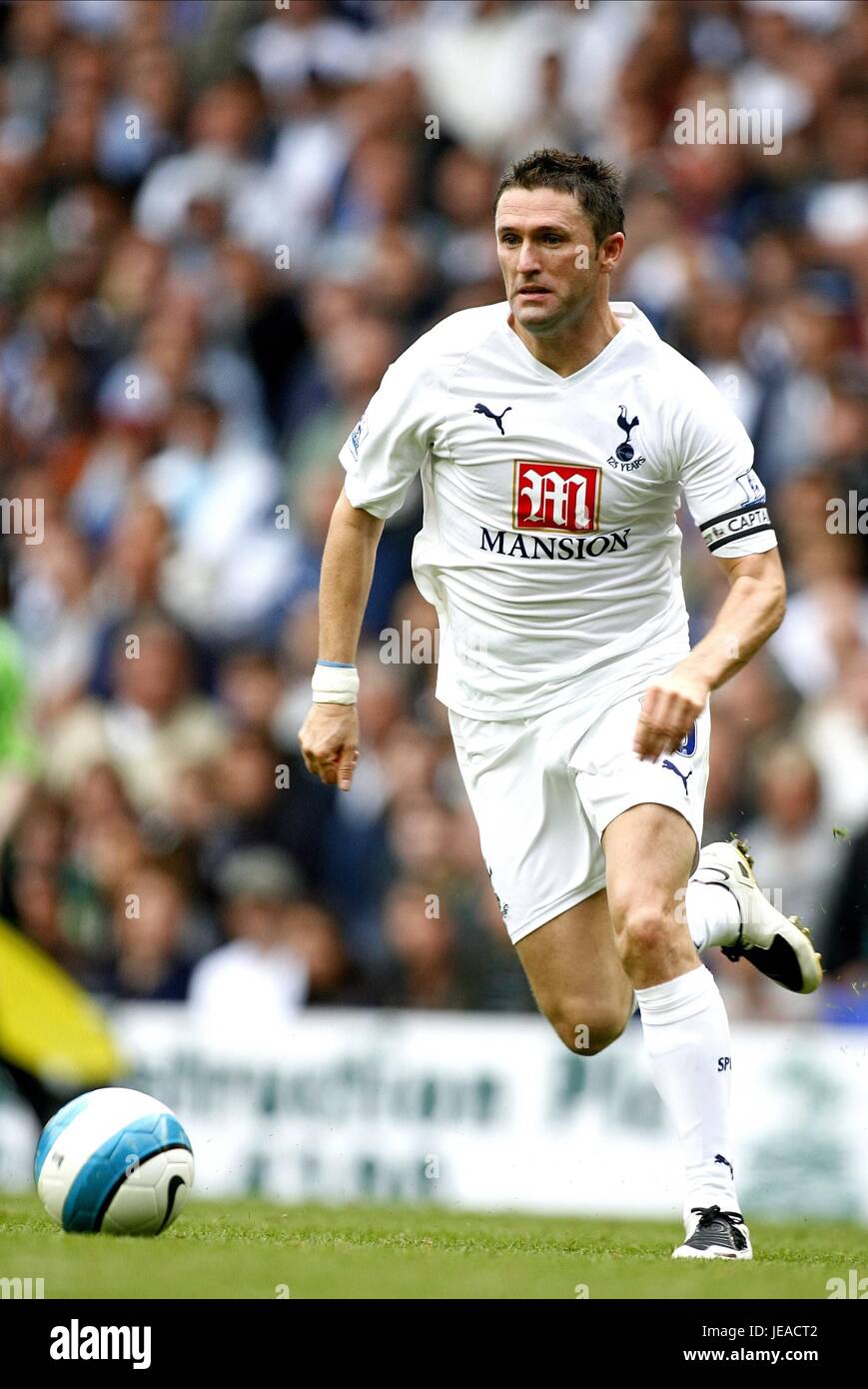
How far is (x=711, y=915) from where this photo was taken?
6.46m

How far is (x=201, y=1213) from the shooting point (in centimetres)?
722

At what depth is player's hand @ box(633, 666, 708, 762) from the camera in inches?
204

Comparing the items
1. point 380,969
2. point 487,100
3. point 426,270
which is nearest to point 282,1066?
point 380,969

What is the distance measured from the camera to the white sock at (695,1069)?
5488 mm

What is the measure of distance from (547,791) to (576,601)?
22.7 inches

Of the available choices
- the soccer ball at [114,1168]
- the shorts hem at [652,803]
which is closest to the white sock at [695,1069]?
the shorts hem at [652,803]

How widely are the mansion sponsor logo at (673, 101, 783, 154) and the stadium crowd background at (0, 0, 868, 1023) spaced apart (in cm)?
9

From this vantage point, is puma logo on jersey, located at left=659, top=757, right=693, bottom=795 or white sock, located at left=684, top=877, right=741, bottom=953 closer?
puma logo on jersey, located at left=659, top=757, right=693, bottom=795

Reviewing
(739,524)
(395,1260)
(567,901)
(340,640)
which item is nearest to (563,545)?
(739,524)

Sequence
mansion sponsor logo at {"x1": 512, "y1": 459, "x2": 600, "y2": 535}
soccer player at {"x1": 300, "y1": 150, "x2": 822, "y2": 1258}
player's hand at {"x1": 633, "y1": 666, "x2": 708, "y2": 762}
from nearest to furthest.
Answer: player's hand at {"x1": 633, "y1": 666, "x2": 708, "y2": 762}, soccer player at {"x1": 300, "y1": 150, "x2": 822, "y2": 1258}, mansion sponsor logo at {"x1": 512, "y1": 459, "x2": 600, "y2": 535}

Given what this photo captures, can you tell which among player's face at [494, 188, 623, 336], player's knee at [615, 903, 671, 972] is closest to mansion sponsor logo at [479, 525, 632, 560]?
player's face at [494, 188, 623, 336]

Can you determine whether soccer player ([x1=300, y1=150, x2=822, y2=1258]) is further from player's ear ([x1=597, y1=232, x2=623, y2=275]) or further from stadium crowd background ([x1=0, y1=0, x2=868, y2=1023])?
stadium crowd background ([x1=0, y1=0, x2=868, y2=1023])

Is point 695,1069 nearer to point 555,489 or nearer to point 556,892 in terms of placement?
point 556,892
